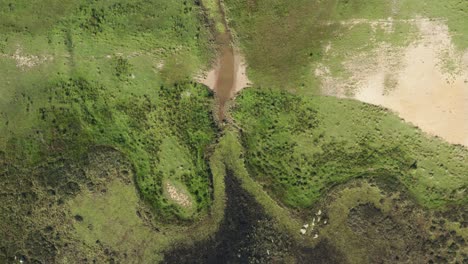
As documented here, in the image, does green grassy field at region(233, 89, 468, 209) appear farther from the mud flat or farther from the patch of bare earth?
the patch of bare earth

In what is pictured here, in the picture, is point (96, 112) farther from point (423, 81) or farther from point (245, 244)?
point (423, 81)

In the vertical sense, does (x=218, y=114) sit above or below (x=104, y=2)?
below

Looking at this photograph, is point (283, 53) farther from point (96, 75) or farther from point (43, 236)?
point (43, 236)

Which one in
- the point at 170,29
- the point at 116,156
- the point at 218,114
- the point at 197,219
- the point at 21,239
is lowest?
the point at 21,239

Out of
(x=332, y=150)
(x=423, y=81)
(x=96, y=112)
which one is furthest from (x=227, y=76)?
(x=423, y=81)

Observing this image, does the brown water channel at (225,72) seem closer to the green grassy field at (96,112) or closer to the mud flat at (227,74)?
the mud flat at (227,74)

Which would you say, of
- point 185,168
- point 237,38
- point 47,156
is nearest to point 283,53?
point 237,38
